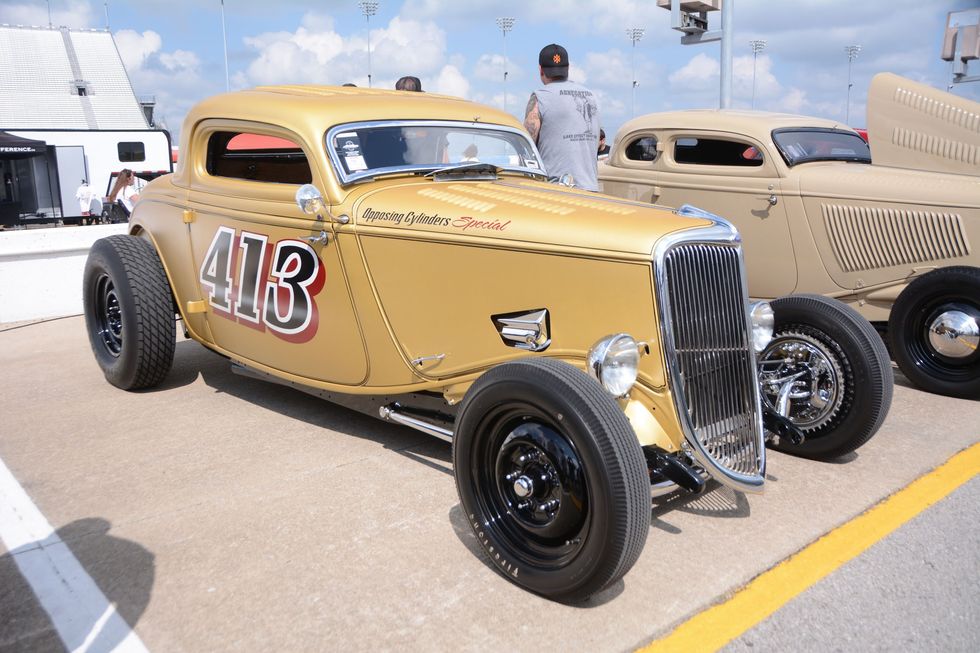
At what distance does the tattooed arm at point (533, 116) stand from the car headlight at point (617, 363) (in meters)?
3.22

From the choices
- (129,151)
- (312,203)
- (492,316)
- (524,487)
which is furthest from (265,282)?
(129,151)

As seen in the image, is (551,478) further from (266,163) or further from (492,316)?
(266,163)

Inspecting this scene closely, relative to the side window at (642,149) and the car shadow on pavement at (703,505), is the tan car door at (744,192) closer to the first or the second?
the side window at (642,149)

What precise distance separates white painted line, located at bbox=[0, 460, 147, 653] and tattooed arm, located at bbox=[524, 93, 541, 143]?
3916mm

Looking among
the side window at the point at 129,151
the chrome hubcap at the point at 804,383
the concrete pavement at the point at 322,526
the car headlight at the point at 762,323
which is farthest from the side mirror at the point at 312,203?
the side window at the point at 129,151

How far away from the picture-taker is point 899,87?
20.0ft

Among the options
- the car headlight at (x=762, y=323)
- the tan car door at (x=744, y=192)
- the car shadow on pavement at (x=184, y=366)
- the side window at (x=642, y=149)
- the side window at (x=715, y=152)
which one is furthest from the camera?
the side window at (x=642, y=149)

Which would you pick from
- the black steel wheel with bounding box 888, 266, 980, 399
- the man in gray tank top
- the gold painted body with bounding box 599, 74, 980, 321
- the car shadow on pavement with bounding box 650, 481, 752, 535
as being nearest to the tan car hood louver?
the gold painted body with bounding box 599, 74, 980, 321

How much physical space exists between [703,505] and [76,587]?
8.08 ft

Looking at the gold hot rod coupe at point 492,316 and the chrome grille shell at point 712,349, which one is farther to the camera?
the chrome grille shell at point 712,349

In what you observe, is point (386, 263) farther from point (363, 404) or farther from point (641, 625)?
point (641, 625)

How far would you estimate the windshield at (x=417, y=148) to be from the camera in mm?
4055

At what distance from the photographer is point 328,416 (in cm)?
470

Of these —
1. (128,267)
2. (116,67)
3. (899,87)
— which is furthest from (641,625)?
(116,67)
